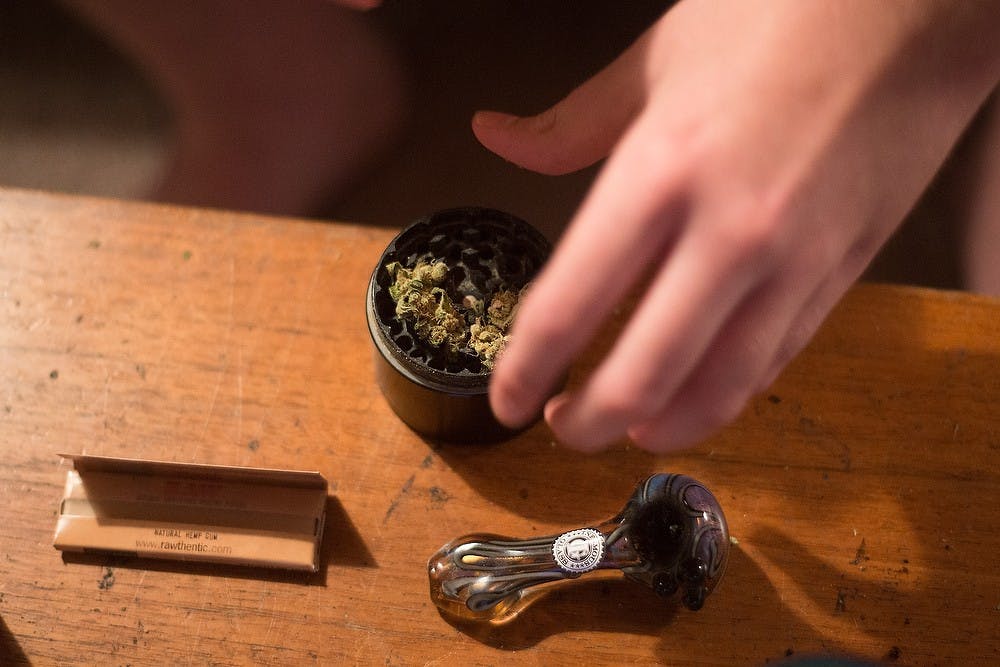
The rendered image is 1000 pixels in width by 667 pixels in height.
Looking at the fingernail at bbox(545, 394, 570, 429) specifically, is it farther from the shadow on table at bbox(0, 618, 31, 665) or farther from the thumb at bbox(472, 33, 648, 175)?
the shadow on table at bbox(0, 618, 31, 665)

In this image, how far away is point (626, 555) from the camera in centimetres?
50

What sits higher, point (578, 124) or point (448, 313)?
point (578, 124)

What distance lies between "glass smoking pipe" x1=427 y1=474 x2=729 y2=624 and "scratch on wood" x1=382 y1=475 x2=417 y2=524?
59 mm

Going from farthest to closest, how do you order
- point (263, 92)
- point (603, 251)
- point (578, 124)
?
point (263, 92), point (578, 124), point (603, 251)

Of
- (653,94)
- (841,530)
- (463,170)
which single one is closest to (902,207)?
(653,94)

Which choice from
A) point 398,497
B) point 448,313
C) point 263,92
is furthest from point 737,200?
point 263,92

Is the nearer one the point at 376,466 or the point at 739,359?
the point at 739,359

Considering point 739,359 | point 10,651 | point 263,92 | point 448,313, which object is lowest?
point 10,651

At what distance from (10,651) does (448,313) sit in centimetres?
36

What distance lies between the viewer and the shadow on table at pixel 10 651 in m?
0.50

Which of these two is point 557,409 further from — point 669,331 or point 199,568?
point 199,568

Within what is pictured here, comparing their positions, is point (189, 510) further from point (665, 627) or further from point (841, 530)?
point (841, 530)

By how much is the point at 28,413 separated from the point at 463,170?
0.67 metres

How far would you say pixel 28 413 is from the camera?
57 cm
